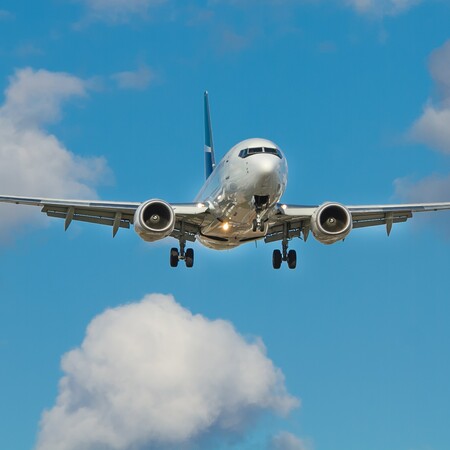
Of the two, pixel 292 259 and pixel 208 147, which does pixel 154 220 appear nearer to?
pixel 292 259

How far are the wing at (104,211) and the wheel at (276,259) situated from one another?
11.8ft

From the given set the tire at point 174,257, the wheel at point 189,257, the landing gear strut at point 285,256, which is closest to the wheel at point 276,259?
the landing gear strut at point 285,256

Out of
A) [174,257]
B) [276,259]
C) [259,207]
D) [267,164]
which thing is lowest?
[259,207]

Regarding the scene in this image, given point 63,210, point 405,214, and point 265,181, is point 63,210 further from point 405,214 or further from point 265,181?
point 405,214

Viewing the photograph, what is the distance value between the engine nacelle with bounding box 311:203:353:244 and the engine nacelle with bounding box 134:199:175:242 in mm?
5510

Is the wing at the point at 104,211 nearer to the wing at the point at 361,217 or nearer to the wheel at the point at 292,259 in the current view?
→ the wing at the point at 361,217

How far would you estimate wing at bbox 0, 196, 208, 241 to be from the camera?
4019 cm

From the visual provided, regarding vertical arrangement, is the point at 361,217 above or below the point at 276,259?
above

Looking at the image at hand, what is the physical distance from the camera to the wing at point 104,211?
132 feet

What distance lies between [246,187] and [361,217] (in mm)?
8816

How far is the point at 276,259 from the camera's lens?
44.0 m

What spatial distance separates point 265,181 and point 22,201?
10071mm

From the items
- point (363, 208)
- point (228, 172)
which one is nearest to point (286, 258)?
point (363, 208)

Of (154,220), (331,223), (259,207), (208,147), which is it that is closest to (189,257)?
(154,220)
